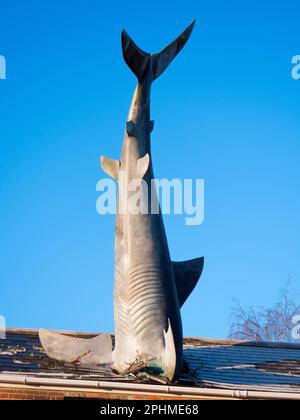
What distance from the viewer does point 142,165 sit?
45.9ft

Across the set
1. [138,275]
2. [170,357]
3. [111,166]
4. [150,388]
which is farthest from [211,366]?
[111,166]

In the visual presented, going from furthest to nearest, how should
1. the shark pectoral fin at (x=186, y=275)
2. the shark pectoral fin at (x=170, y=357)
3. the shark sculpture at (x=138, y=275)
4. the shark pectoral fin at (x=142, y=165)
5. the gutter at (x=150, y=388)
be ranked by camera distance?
the shark pectoral fin at (x=186, y=275)
the shark pectoral fin at (x=142, y=165)
the shark sculpture at (x=138, y=275)
the shark pectoral fin at (x=170, y=357)
the gutter at (x=150, y=388)

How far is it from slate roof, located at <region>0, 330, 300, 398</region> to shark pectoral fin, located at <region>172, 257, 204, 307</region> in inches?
47.6

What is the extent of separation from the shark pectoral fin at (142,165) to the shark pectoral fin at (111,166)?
413 millimetres

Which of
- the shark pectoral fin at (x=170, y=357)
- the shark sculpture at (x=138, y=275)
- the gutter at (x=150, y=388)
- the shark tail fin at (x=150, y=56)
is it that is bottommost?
the gutter at (x=150, y=388)

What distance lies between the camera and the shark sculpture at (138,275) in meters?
13.6

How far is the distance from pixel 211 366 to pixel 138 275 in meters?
2.17

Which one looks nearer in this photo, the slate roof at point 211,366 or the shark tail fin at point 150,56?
the slate roof at point 211,366

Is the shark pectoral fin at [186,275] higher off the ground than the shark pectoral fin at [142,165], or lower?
lower

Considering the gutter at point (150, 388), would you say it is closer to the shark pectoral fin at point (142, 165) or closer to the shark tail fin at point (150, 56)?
the shark pectoral fin at point (142, 165)

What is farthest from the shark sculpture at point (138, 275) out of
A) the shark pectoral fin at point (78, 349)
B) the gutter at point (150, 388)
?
the gutter at point (150, 388)

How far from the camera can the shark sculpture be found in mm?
13594

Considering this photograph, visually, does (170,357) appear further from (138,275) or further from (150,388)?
(138,275)
